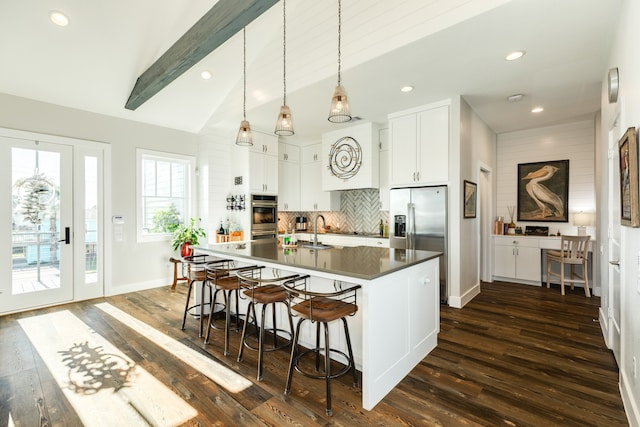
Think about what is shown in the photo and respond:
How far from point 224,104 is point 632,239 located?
16.6 feet

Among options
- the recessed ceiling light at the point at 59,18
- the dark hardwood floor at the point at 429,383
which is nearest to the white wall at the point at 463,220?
the dark hardwood floor at the point at 429,383

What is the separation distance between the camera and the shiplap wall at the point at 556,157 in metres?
4.88

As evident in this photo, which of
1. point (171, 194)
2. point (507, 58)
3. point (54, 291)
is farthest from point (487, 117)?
point (54, 291)

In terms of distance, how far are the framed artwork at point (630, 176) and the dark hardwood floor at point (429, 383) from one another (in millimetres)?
1256

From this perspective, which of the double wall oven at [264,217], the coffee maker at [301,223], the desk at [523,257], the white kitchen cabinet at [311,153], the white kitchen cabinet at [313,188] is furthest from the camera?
the coffee maker at [301,223]

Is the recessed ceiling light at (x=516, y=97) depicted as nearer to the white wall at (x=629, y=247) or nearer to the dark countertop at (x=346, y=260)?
the white wall at (x=629, y=247)

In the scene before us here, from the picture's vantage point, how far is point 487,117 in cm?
472

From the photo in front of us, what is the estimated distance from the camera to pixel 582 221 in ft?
15.6

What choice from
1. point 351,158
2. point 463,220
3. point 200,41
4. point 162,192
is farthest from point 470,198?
point 162,192

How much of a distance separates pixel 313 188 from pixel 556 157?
439 centimetres

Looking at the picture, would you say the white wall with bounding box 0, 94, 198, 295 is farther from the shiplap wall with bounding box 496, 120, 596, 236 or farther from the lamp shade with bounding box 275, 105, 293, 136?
the shiplap wall with bounding box 496, 120, 596, 236

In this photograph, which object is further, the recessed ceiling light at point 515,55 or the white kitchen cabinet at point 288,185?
the white kitchen cabinet at point 288,185

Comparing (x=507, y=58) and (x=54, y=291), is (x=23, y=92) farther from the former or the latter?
(x=507, y=58)

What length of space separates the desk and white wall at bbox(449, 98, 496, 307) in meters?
0.95
